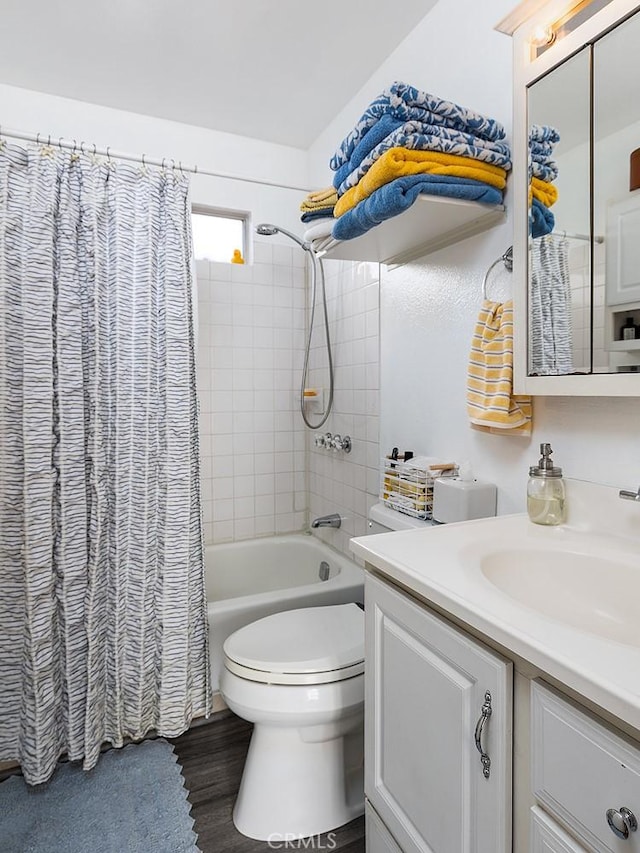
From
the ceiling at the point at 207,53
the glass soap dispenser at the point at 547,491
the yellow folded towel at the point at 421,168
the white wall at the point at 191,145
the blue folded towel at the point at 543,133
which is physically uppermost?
the ceiling at the point at 207,53

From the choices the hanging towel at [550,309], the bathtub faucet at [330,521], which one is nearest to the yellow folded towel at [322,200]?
the hanging towel at [550,309]

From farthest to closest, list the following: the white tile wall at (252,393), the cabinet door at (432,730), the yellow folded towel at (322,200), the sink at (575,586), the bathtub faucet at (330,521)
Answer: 1. the white tile wall at (252,393)
2. the bathtub faucet at (330,521)
3. the yellow folded towel at (322,200)
4. the sink at (575,586)
5. the cabinet door at (432,730)

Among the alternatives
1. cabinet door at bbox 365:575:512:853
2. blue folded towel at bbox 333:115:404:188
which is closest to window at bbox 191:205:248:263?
blue folded towel at bbox 333:115:404:188

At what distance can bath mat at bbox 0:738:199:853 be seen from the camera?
1.35 metres

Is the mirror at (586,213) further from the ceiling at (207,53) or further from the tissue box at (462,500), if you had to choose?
the ceiling at (207,53)

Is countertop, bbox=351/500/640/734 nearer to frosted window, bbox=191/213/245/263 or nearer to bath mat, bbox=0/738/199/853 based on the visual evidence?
bath mat, bbox=0/738/199/853

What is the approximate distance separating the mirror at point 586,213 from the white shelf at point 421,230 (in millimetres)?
175

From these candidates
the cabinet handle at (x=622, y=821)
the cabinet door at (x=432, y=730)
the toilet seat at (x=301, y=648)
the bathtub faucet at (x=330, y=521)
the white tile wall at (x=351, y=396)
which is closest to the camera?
the cabinet handle at (x=622, y=821)

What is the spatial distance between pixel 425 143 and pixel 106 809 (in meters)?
2.00

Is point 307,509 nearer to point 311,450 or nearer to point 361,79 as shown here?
point 311,450

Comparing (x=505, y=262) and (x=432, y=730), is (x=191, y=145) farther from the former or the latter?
(x=432, y=730)

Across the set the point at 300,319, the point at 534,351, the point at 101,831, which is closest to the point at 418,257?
the point at 534,351

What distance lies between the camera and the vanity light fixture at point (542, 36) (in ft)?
3.73

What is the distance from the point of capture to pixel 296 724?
1342 mm
